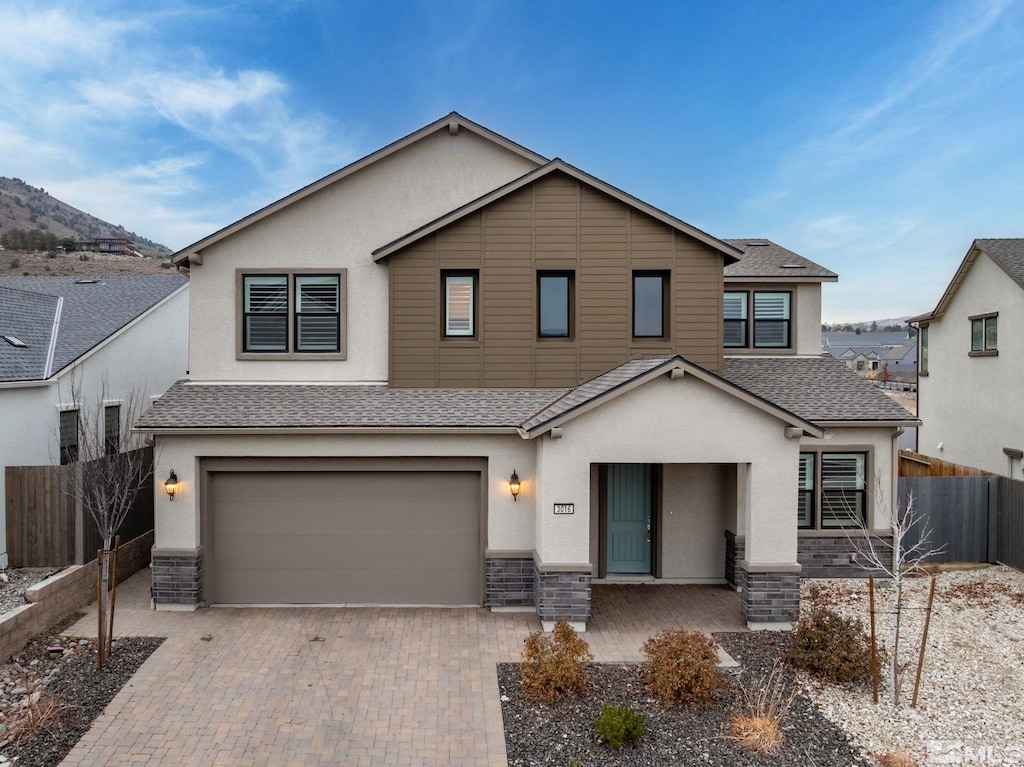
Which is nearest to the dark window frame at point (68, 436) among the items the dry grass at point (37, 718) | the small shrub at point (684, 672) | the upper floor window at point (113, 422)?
the upper floor window at point (113, 422)

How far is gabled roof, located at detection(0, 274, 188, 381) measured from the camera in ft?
35.9

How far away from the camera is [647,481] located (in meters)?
9.98

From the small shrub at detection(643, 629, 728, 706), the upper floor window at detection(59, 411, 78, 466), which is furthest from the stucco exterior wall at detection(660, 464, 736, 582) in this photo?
the upper floor window at detection(59, 411, 78, 466)

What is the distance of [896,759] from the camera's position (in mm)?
5094

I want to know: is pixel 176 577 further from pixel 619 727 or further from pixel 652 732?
pixel 652 732

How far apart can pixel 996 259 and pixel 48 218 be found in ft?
296

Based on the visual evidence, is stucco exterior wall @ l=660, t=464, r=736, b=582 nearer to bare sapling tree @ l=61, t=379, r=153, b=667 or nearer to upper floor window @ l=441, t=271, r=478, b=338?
upper floor window @ l=441, t=271, r=478, b=338

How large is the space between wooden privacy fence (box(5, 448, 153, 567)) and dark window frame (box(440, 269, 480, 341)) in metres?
6.81

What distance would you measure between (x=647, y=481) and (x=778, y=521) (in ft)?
8.09

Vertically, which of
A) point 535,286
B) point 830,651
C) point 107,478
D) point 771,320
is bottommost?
point 830,651

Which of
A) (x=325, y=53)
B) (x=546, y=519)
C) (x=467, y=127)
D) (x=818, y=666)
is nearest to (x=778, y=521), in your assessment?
(x=818, y=666)

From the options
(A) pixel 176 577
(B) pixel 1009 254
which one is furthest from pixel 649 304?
(B) pixel 1009 254

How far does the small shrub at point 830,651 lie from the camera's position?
6.43 m

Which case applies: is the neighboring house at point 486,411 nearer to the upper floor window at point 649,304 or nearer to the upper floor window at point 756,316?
the upper floor window at point 649,304
